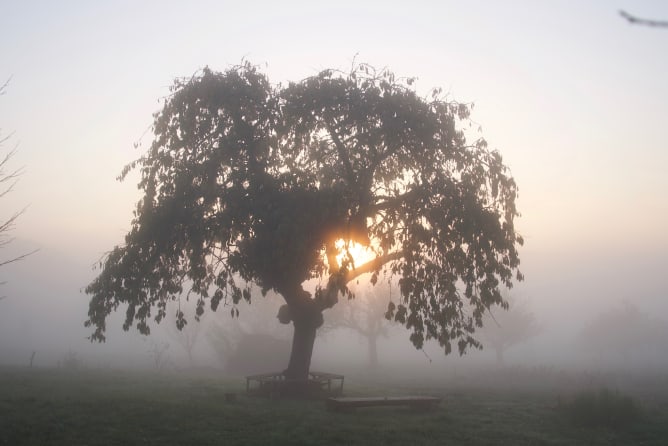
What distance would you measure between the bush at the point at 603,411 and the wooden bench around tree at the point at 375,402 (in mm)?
5093

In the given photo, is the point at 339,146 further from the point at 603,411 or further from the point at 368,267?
the point at 603,411

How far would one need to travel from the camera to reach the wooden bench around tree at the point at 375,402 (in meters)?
17.0

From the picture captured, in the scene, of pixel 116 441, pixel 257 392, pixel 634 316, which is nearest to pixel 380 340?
pixel 634 316

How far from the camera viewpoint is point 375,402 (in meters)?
17.0

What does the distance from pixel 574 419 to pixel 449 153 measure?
1107 centimetres

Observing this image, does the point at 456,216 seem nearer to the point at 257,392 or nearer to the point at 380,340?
the point at 257,392

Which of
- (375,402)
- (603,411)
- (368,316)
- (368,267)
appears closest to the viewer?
(603,411)

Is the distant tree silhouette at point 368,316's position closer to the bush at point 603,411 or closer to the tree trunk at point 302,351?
the tree trunk at point 302,351

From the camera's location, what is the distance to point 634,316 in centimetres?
9338

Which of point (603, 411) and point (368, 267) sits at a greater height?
point (368, 267)

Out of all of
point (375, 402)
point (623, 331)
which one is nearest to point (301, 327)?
point (375, 402)

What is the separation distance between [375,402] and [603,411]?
8084 mm

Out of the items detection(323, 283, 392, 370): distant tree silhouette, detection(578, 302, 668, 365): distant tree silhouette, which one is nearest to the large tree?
detection(323, 283, 392, 370): distant tree silhouette

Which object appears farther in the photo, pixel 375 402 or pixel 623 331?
pixel 623 331
